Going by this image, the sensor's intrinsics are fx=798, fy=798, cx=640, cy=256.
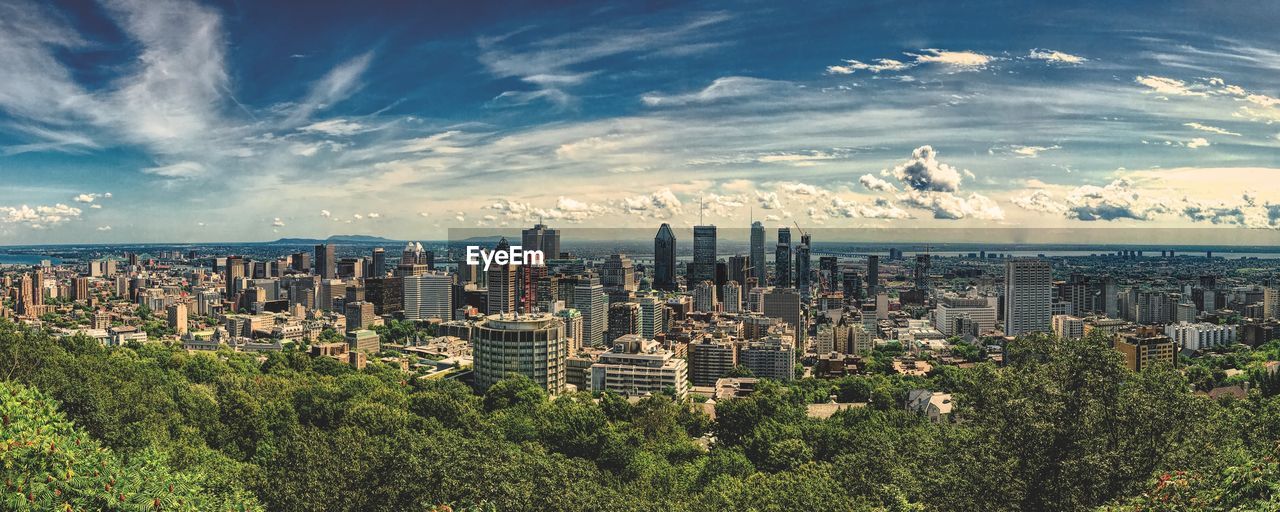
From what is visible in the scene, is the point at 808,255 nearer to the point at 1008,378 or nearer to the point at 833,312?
the point at 833,312

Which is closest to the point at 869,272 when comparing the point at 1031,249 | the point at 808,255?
the point at 808,255

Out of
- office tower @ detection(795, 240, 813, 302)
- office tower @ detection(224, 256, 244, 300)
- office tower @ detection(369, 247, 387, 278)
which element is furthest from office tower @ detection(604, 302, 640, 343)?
office tower @ detection(224, 256, 244, 300)

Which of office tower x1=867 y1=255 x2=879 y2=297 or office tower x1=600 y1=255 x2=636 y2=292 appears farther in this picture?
office tower x1=867 y1=255 x2=879 y2=297

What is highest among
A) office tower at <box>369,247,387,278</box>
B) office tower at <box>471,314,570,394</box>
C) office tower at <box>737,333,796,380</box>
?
office tower at <box>369,247,387,278</box>

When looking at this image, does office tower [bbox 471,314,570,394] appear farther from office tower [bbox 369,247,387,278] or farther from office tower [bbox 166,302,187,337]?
office tower [bbox 369,247,387,278]

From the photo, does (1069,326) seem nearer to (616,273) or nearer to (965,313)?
(965,313)

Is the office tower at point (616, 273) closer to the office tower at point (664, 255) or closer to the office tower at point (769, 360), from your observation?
the office tower at point (664, 255)

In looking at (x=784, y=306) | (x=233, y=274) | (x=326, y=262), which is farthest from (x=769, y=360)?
(x=326, y=262)
